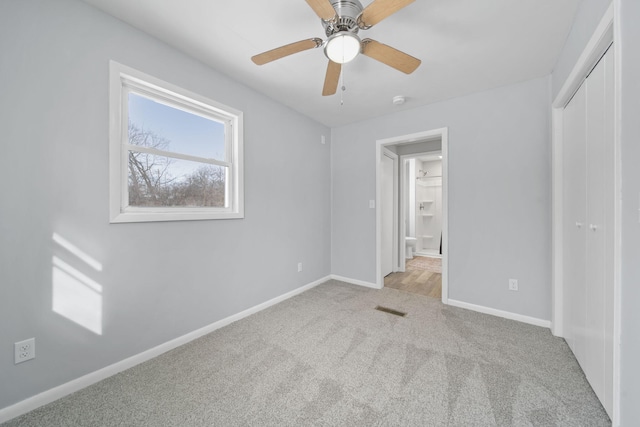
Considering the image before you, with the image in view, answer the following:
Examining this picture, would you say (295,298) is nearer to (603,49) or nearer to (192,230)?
(192,230)

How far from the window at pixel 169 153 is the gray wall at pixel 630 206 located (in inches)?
102

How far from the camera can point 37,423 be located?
1269 mm

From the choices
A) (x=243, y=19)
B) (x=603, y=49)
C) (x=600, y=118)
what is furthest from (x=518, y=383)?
(x=243, y=19)

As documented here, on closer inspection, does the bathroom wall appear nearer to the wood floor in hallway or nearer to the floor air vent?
the wood floor in hallway

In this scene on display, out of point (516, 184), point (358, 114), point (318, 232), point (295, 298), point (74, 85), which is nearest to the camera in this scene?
point (74, 85)

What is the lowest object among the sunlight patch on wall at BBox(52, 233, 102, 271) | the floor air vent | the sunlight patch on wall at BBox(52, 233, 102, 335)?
the floor air vent

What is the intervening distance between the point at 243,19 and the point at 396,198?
337 centimetres

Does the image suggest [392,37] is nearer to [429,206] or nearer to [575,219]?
[575,219]

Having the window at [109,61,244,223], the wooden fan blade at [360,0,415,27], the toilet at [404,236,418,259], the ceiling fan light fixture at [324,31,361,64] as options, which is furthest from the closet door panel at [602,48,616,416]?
the toilet at [404,236,418,259]

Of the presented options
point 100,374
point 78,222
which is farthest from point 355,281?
point 78,222

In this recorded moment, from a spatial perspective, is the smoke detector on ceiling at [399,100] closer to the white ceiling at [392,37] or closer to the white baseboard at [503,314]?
the white ceiling at [392,37]

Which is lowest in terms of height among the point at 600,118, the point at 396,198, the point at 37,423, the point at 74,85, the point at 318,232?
the point at 37,423

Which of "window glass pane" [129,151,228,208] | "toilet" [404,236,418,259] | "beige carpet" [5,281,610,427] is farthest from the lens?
"toilet" [404,236,418,259]

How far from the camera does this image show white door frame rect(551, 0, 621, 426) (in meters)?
1.04
